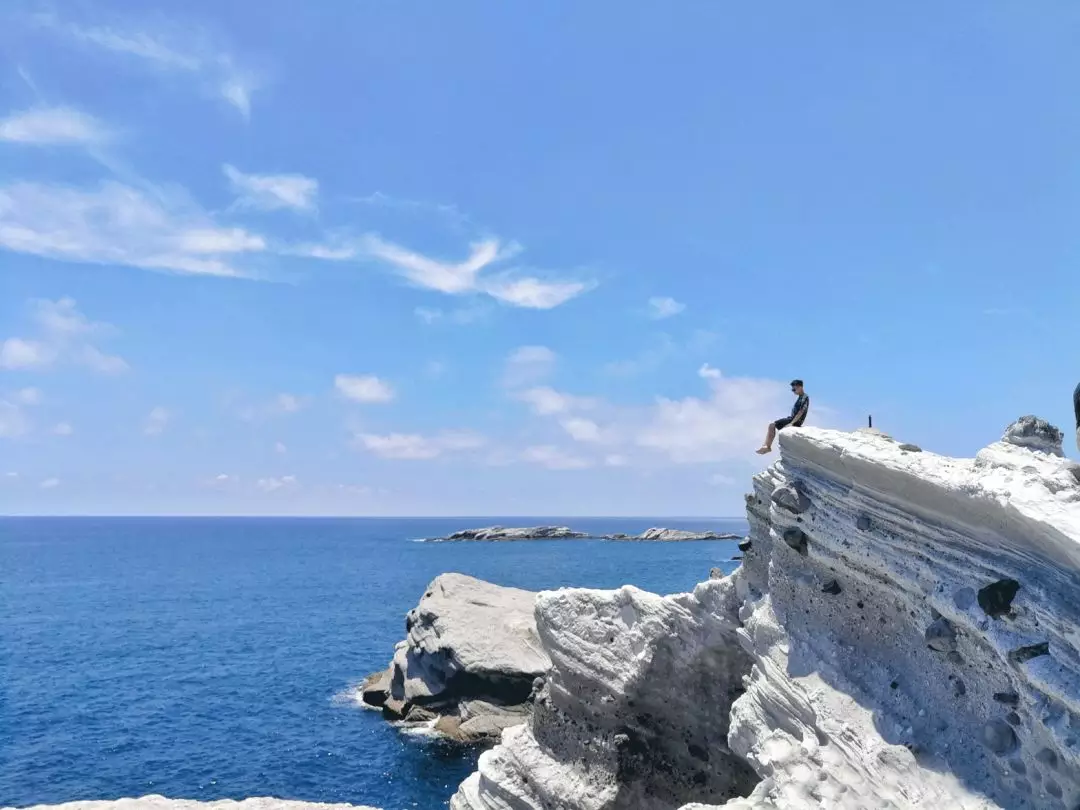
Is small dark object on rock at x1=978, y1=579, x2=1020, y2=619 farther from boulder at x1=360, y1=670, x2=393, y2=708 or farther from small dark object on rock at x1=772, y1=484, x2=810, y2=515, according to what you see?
boulder at x1=360, y1=670, x2=393, y2=708

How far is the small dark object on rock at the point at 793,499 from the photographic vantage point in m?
15.2

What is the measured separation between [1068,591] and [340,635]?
2703 inches

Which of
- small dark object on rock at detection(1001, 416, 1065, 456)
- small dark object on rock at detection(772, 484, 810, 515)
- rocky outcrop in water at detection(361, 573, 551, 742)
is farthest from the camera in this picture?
rocky outcrop in water at detection(361, 573, 551, 742)

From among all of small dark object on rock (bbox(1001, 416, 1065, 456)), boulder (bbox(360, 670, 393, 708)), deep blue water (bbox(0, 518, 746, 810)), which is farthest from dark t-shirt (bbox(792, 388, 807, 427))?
boulder (bbox(360, 670, 393, 708))

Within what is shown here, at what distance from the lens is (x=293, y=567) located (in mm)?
148500

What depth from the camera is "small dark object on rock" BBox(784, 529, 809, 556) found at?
15.3 m

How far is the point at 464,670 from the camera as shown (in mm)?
42281

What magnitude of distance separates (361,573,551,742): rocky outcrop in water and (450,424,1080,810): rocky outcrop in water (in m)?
20.6

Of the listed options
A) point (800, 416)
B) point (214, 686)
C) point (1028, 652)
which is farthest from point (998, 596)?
point (214, 686)

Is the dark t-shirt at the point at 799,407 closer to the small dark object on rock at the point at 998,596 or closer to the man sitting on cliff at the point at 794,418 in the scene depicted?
the man sitting on cliff at the point at 794,418

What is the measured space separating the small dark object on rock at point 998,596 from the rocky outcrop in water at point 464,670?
30877 mm

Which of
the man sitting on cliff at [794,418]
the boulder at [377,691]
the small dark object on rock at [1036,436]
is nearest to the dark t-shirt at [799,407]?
the man sitting on cliff at [794,418]

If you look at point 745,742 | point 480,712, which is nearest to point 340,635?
point 480,712

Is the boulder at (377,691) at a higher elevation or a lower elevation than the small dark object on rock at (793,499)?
lower
